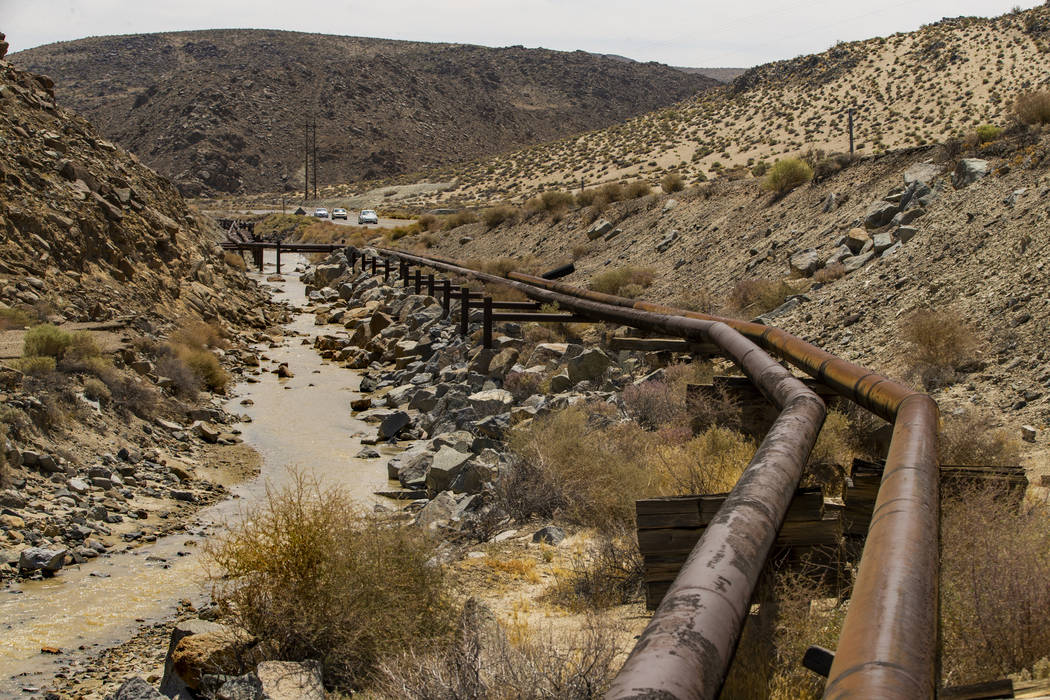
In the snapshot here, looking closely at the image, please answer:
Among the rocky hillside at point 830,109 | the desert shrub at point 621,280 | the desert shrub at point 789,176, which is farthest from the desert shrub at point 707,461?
the rocky hillside at point 830,109

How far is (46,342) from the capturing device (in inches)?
511

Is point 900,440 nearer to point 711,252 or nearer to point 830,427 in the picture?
point 830,427

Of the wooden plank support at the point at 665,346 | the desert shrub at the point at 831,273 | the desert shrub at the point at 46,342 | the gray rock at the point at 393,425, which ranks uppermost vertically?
the desert shrub at the point at 831,273

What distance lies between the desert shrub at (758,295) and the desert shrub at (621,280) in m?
3.87

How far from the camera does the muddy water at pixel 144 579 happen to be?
7.12 meters

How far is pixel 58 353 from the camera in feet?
43.5

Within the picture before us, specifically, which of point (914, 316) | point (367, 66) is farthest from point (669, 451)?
point (367, 66)

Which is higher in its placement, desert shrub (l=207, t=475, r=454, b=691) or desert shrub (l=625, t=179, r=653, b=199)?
desert shrub (l=625, t=179, r=653, b=199)

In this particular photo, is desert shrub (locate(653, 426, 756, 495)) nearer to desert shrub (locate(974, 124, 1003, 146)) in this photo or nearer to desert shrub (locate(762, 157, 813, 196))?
desert shrub (locate(974, 124, 1003, 146))

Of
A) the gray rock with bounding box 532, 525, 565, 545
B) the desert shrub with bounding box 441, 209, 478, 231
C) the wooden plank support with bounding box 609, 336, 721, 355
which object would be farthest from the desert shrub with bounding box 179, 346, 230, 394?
the desert shrub with bounding box 441, 209, 478, 231

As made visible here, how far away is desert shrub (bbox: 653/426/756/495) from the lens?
688 centimetres

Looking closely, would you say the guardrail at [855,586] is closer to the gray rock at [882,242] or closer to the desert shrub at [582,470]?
the desert shrub at [582,470]

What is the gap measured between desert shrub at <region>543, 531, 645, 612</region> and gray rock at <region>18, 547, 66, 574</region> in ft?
17.5

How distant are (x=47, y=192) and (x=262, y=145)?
336ft
